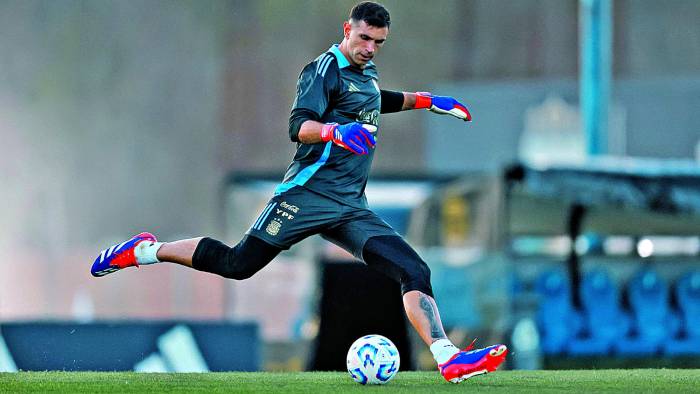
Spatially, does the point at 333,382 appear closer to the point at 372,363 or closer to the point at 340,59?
the point at 372,363

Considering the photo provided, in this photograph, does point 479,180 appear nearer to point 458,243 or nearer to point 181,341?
point 458,243

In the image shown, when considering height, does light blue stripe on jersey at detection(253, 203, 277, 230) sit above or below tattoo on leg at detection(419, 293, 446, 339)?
above

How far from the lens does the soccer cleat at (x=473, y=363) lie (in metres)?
7.73

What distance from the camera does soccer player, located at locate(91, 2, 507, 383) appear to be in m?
8.05

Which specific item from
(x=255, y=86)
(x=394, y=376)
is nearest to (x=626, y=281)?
(x=394, y=376)

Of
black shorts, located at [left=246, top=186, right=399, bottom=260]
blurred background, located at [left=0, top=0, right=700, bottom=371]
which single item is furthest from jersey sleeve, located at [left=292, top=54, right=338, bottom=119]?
blurred background, located at [left=0, top=0, right=700, bottom=371]

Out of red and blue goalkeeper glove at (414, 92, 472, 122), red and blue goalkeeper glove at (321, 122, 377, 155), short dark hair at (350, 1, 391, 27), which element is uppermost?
short dark hair at (350, 1, 391, 27)

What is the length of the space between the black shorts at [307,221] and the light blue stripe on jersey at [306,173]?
3cm

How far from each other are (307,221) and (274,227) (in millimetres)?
188

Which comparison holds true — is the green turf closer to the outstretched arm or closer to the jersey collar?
the outstretched arm

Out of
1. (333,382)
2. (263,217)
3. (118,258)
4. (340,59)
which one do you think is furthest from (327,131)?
(118,258)

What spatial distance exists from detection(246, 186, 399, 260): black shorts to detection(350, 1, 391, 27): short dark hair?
39.4 inches

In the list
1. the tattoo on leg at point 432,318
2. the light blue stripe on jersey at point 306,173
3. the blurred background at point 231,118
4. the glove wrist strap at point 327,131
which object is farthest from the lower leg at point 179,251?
the blurred background at point 231,118

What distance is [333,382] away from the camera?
8.38m
